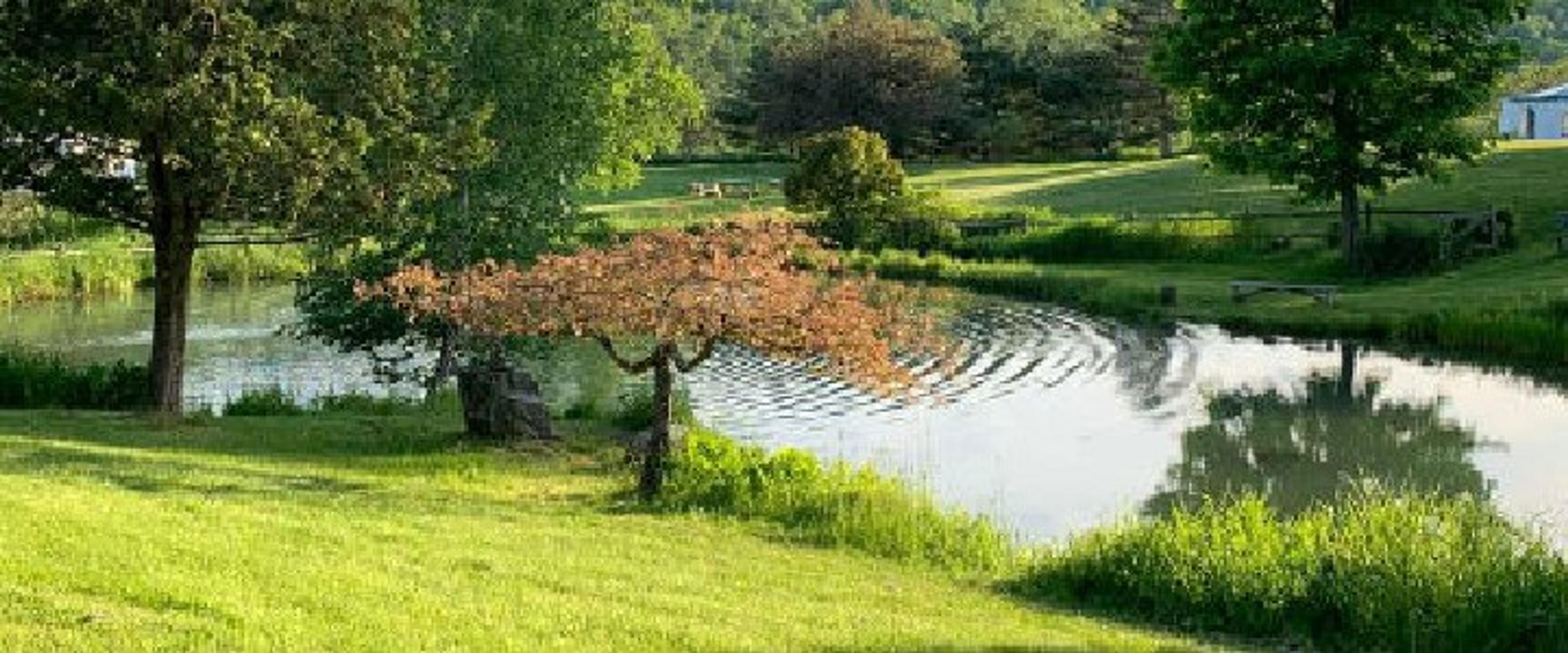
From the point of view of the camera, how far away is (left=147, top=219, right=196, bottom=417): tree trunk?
2491cm

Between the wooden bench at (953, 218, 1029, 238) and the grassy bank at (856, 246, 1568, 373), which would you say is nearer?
the grassy bank at (856, 246, 1568, 373)

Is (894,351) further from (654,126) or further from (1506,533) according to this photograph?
(654,126)

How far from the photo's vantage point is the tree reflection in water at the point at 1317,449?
22203 millimetres

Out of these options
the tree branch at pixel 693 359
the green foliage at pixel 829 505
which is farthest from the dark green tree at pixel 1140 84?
the green foliage at pixel 829 505

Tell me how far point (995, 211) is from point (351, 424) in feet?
135

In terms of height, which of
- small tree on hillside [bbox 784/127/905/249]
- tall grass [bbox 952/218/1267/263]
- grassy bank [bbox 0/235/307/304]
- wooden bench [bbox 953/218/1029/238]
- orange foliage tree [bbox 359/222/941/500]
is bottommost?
orange foliage tree [bbox 359/222/941/500]

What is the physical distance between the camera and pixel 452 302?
62.2 feet

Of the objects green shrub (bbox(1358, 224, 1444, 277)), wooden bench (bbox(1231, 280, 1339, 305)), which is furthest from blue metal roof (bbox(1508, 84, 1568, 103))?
wooden bench (bbox(1231, 280, 1339, 305))

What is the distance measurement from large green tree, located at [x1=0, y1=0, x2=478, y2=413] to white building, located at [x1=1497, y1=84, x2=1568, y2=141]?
68.2 metres

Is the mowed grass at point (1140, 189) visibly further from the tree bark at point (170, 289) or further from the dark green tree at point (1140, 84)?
the tree bark at point (170, 289)

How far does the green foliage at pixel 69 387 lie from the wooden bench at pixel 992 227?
35662mm

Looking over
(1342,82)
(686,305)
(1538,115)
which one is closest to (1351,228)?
(1342,82)

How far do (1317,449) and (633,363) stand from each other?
11045mm

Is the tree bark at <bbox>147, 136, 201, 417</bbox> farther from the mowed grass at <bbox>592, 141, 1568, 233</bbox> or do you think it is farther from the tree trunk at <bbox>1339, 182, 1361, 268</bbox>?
the mowed grass at <bbox>592, 141, 1568, 233</bbox>
